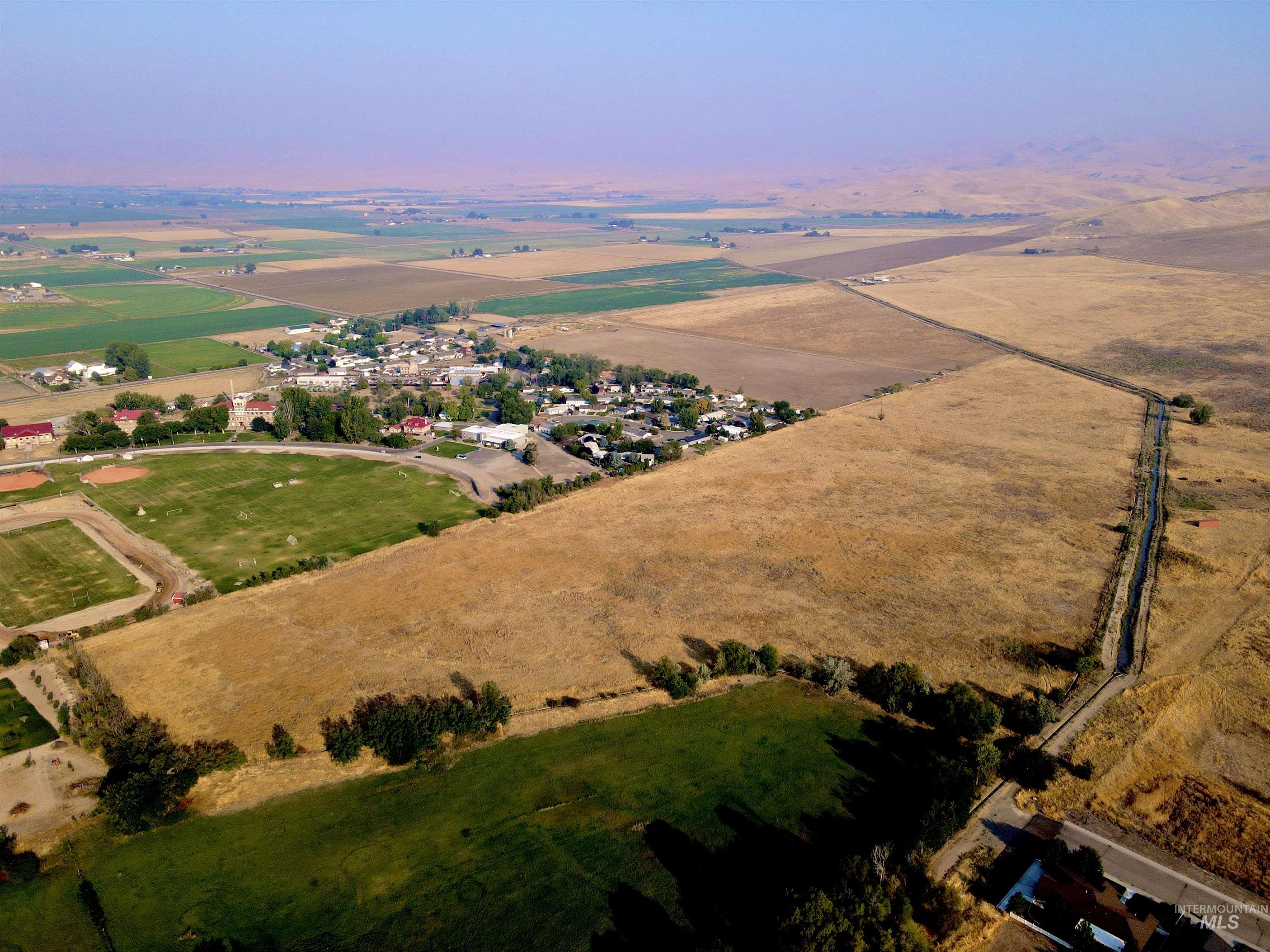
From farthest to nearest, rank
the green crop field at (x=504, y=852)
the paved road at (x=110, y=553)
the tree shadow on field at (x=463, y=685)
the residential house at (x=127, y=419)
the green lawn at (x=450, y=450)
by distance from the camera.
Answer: the residential house at (x=127, y=419), the green lawn at (x=450, y=450), the paved road at (x=110, y=553), the tree shadow on field at (x=463, y=685), the green crop field at (x=504, y=852)

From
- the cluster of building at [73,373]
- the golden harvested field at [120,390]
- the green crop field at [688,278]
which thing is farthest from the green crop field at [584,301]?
the cluster of building at [73,373]

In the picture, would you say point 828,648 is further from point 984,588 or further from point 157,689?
point 157,689

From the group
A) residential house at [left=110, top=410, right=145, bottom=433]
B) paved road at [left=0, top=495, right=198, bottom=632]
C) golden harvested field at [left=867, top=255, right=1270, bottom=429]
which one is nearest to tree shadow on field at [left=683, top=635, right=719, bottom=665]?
paved road at [left=0, top=495, right=198, bottom=632]

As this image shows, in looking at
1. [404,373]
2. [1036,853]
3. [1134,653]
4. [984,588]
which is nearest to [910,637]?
[984,588]

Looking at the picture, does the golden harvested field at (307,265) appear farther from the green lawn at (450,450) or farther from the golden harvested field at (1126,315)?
the green lawn at (450,450)

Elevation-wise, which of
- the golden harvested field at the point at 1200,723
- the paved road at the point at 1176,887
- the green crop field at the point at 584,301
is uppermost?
the green crop field at the point at 584,301

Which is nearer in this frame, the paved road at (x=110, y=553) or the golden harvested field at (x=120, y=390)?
the paved road at (x=110, y=553)
